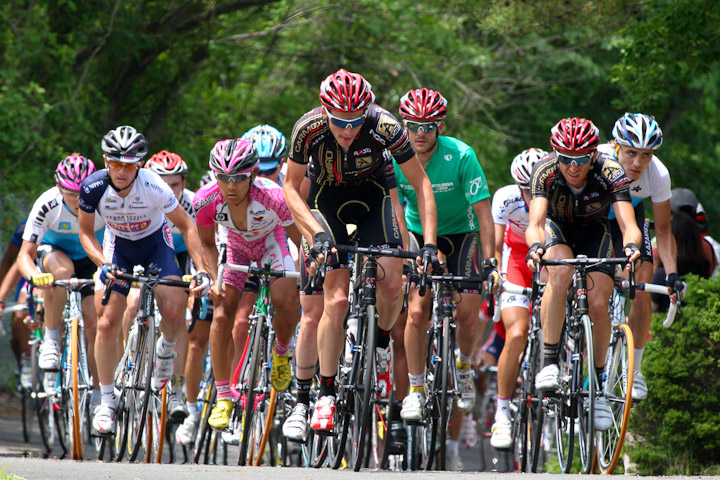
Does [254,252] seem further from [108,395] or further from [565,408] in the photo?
[565,408]

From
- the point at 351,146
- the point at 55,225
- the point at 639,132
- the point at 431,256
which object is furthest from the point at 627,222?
the point at 55,225

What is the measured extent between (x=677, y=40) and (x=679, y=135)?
13.0m

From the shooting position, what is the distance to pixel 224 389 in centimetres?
869

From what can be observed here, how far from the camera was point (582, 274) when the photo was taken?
24.5 ft

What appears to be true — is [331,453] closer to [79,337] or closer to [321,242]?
[321,242]

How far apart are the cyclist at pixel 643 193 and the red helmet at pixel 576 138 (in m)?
0.55

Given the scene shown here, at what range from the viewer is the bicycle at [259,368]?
8.28 meters

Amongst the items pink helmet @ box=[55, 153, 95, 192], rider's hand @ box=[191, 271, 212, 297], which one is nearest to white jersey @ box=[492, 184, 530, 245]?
rider's hand @ box=[191, 271, 212, 297]


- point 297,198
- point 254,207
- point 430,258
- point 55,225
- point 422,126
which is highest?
point 422,126

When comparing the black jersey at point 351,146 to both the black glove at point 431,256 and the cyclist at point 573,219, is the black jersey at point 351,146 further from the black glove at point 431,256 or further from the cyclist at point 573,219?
the cyclist at point 573,219

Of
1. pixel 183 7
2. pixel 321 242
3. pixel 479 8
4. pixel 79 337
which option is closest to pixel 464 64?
pixel 479 8

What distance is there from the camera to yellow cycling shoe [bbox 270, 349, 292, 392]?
8.53 metres

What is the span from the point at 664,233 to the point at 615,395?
4.77 feet

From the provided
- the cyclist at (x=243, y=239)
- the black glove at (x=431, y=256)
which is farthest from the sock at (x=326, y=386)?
the cyclist at (x=243, y=239)
